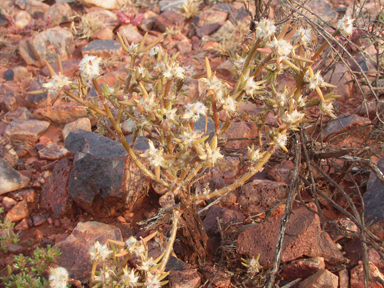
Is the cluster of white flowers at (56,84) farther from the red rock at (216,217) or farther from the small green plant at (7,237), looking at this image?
the small green plant at (7,237)

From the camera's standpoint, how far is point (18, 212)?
10.7 ft

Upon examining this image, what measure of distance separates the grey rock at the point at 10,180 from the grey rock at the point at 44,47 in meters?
3.47

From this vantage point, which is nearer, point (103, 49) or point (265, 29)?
point (265, 29)

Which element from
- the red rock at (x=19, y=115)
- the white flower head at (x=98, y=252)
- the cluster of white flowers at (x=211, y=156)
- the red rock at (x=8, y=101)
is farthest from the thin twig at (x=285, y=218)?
the red rock at (x=8, y=101)

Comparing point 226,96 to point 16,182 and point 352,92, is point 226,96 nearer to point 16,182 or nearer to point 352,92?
point 16,182

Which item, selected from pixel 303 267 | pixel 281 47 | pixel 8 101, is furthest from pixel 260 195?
pixel 8 101

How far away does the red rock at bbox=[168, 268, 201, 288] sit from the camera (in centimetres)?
227

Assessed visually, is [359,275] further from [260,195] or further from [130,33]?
[130,33]

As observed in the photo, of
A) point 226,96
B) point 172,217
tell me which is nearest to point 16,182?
point 172,217

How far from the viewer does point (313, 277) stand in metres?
2.21

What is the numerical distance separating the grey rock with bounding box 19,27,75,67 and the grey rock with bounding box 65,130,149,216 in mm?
3969

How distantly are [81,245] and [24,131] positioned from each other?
2.36 metres

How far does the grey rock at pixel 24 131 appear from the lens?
14.3 ft

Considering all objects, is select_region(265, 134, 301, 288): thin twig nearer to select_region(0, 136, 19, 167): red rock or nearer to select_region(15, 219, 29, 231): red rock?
select_region(15, 219, 29, 231): red rock
